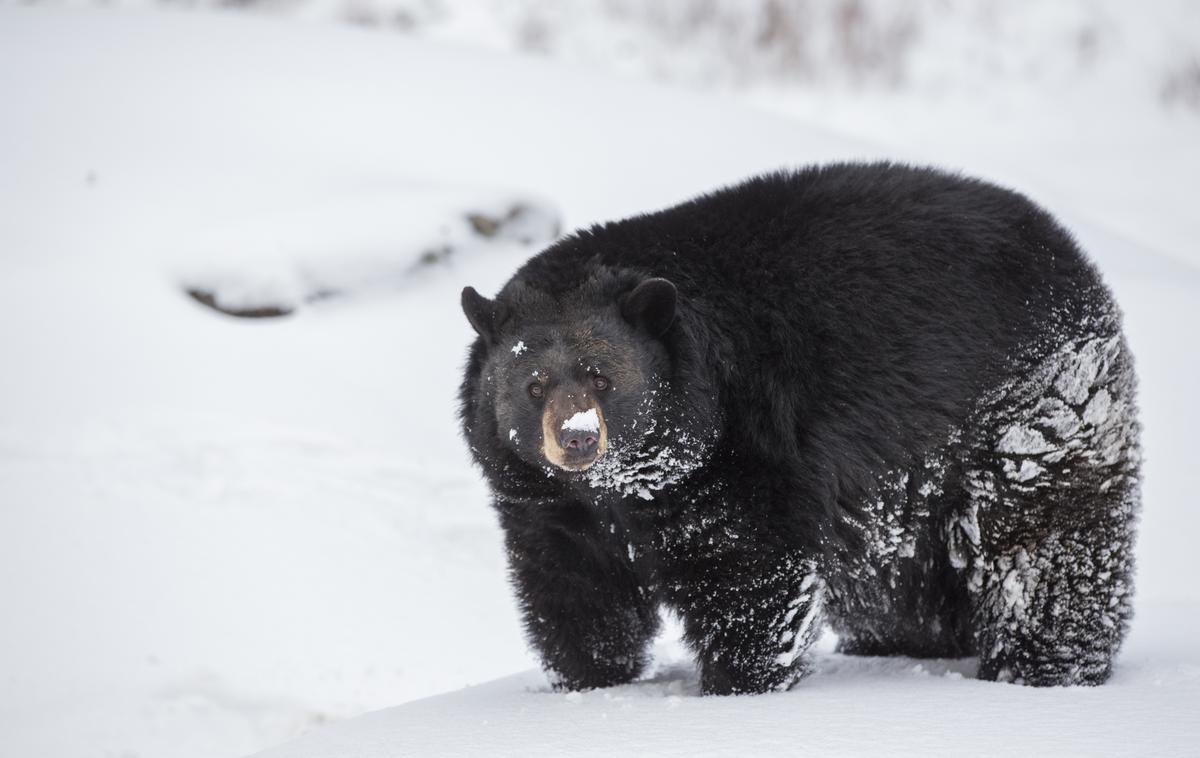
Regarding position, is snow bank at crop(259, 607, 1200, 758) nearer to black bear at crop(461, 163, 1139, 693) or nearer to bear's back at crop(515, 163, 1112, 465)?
black bear at crop(461, 163, 1139, 693)

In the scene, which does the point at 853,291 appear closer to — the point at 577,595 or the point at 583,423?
the point at 583,423

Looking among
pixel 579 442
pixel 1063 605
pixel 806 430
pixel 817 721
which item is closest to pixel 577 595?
pixel 579 442

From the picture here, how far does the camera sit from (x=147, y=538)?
6.90 metres

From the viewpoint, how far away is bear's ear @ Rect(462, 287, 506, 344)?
402cm

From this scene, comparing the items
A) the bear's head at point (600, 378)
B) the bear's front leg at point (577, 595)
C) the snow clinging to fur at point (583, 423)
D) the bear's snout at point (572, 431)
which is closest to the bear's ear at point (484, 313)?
the bear's head at point (600, 378)

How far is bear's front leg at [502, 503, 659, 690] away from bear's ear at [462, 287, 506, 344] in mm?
627

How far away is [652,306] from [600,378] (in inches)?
11.3

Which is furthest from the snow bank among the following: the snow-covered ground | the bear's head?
the bear's head

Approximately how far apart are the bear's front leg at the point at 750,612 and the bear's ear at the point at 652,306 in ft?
2.29

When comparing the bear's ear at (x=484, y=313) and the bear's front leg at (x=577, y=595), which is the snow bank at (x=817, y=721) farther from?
the bear's ear at (x=484, y=313)

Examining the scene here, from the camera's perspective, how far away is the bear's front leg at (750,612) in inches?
154

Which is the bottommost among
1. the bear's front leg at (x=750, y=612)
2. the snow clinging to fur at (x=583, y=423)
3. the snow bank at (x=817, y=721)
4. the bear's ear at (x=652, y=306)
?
the snow bank at (x=817, y=721)

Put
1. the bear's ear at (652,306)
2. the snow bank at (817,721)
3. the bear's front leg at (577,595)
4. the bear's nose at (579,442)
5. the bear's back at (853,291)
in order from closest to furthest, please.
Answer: the snow bank at (817,721)
the bear's nose at (579,442)
the bear's ear at (652,306)
the bear's back at (853,291)
the bear's front leg at (577,595)

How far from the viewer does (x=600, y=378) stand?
153 inches
